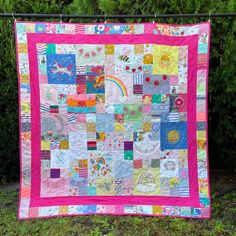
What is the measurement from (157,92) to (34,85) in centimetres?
107

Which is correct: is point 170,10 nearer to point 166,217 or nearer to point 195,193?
point 195,193

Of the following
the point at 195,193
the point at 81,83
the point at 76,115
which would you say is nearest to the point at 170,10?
the point at 81,83

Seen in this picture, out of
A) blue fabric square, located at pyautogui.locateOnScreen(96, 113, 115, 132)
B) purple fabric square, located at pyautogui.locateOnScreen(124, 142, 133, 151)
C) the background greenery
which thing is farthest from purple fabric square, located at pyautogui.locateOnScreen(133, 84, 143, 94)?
the background greenery

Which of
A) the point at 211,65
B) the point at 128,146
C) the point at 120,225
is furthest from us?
the point at 211,65

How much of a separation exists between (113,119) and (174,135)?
564 millimetres

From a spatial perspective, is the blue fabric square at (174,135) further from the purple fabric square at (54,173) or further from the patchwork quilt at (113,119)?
the purple fabric square at (54,173)

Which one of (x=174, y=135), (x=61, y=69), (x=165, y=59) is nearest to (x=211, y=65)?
(x=165, y=59)

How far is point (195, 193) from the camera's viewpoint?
292 cm

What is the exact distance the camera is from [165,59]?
9.31 feet

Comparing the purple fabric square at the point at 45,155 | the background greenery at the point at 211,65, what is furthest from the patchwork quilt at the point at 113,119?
the background greenery at the point at 211,65

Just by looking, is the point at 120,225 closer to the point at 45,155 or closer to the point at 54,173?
the point at 54,173

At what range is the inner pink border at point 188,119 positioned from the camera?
2789 mm

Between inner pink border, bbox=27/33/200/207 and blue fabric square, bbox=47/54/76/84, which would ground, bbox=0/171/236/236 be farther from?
blue fabric square, bbox=47/54/76/84

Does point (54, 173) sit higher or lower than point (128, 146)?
lower
